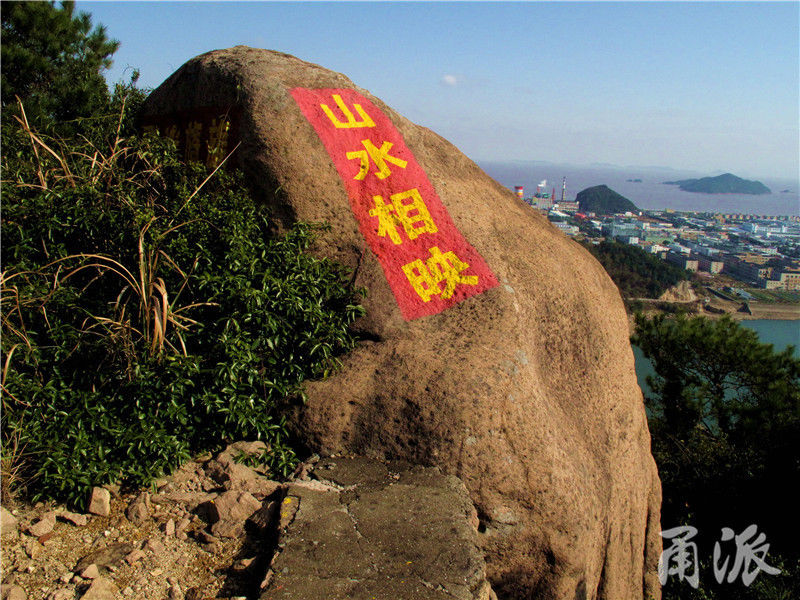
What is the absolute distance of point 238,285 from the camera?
11.2ft

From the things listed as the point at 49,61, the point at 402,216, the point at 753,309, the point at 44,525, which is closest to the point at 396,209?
the point at 402,216

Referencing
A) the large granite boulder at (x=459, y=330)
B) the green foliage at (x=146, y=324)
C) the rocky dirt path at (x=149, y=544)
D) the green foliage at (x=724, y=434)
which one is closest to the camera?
the rocky dirt path at (x=149, y=544)

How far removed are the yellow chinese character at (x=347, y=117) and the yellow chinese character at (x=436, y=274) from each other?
41.4 inches

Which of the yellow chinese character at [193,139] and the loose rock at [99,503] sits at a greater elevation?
the yellow chinese character at [193,139]

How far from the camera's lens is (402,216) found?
420 cm

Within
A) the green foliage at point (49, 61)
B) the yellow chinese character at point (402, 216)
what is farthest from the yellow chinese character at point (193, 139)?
the green foliage at point (49, 61)

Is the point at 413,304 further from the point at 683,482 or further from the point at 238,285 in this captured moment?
the point at 683,482

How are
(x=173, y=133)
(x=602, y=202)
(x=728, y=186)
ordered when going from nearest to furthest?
1. (x=173, y=133)
2. (x=602, y=202)
3. (x=728, y=186)

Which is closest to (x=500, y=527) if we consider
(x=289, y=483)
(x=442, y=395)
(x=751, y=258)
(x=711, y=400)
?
(x=442, y=395)

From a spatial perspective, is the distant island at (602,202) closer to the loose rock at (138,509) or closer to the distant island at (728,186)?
the distant island at (728,186)

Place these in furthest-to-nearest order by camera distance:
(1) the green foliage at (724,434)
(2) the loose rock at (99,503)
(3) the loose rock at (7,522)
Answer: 1. (1) the green foliage at (724,434)
2. (2) the loose rock at (99,503)
3. (3) the loose rock at (7,522)

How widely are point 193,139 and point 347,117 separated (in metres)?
1.16

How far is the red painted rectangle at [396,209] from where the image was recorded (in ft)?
13.0

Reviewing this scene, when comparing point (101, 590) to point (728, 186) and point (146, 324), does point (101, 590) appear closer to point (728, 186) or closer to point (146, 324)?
point (146, 324)
